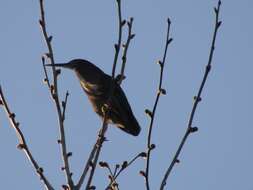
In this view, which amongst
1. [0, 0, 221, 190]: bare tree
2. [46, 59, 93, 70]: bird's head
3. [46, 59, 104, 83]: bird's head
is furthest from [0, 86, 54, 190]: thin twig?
[46, 59, 93, 70]: bird's head

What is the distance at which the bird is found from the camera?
6.80 meters

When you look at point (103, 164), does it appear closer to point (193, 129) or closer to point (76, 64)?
point (193, 129)

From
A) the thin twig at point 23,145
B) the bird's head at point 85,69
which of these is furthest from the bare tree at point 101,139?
the bird's head at point 85,69

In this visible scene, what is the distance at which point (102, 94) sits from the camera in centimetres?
737

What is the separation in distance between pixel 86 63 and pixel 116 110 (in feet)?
6.53

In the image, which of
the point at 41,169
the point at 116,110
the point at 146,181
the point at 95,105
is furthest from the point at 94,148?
the point at 95,105

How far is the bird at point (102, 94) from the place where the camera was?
6805mm

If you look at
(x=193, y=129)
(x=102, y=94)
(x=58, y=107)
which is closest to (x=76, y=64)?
(x=102, y=94)

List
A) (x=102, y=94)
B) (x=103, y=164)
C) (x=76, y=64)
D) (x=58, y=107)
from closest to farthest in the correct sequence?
1. (x=58, y=107)
2. (x=103, y=164)
3. (x=102, y=94)
4. (x=76, y=64)

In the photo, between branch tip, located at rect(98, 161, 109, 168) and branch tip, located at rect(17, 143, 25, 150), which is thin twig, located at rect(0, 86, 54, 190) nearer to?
branch tip, located at rect(17, 143, 25, 150)

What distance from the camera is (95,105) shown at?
749 cm

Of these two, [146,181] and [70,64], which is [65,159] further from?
Result: [70,64]

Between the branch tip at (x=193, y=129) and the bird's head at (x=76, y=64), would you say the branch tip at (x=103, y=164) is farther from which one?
the bird's head at (x=76, y=64)

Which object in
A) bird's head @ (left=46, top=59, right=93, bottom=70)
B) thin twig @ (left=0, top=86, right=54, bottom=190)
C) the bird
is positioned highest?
bird's head @ (left=46, top=59, right=93, bottom=70)
